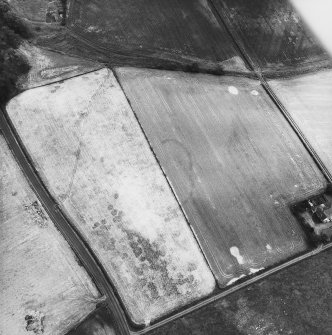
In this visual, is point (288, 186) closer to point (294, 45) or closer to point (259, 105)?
point (259, 105)

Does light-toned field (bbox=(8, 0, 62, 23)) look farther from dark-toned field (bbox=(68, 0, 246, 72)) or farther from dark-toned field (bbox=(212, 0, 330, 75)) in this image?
dark-toned field (bbox=(212, 0, 330, 75))

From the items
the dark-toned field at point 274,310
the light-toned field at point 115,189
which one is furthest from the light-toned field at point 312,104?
the light-toned field at point 115,189

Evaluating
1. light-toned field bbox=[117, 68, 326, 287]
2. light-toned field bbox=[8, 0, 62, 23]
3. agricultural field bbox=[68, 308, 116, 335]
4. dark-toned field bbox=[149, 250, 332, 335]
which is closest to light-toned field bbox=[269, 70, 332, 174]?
light-toned field bbox=[117, 68, 326, 287]

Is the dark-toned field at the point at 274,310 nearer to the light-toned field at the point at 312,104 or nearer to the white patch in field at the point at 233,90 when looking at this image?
the light-toned field at the point at 312,104

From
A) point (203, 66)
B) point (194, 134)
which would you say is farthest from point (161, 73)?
point (194, 134)

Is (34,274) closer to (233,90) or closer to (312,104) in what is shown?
(233,90)

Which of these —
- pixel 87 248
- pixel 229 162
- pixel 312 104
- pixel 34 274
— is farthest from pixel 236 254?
pixel 312 104
